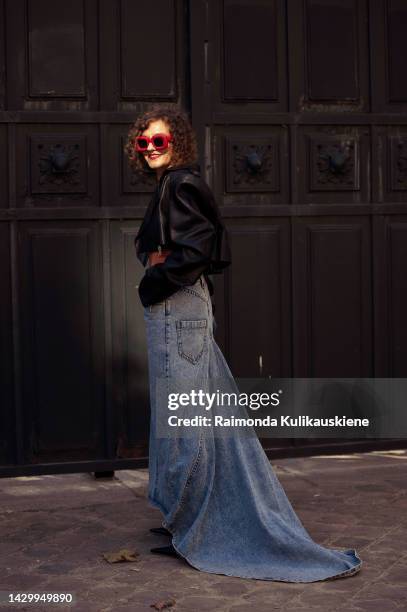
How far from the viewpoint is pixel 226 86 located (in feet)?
23.0

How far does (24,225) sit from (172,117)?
1682 mm

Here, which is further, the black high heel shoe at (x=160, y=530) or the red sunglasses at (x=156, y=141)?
the black high heel shoe at (x=160, y=530)

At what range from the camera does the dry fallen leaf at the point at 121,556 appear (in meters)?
5.20

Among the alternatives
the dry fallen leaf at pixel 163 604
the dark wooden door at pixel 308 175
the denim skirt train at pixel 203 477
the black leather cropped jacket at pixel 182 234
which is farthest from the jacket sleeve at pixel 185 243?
the dark wooden door at pixel 308 175

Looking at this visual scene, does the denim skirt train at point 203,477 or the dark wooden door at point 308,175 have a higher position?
the dark wooden door at point 308,175

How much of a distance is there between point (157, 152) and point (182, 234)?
432 mm

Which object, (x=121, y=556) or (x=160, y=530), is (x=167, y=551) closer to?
(x=121, y=556)

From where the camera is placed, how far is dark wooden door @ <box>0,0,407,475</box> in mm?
6699

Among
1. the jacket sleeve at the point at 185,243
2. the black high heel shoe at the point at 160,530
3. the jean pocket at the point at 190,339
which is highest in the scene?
the jacket sleeve at the point at 185,243

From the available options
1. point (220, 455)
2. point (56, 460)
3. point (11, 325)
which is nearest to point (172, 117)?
point (220, 455)

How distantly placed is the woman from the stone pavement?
18 cm

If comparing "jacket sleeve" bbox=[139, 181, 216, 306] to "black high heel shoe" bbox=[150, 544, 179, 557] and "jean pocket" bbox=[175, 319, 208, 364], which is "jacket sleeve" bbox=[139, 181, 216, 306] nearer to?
"jean pocket" bbox=[175, 319, 208, 364]

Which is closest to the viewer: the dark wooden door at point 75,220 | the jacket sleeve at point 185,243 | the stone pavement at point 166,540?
the stone pavement at point 166,540

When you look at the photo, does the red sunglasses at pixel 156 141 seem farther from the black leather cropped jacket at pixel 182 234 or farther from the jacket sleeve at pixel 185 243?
the jacket sleeve at pixel 185 243
